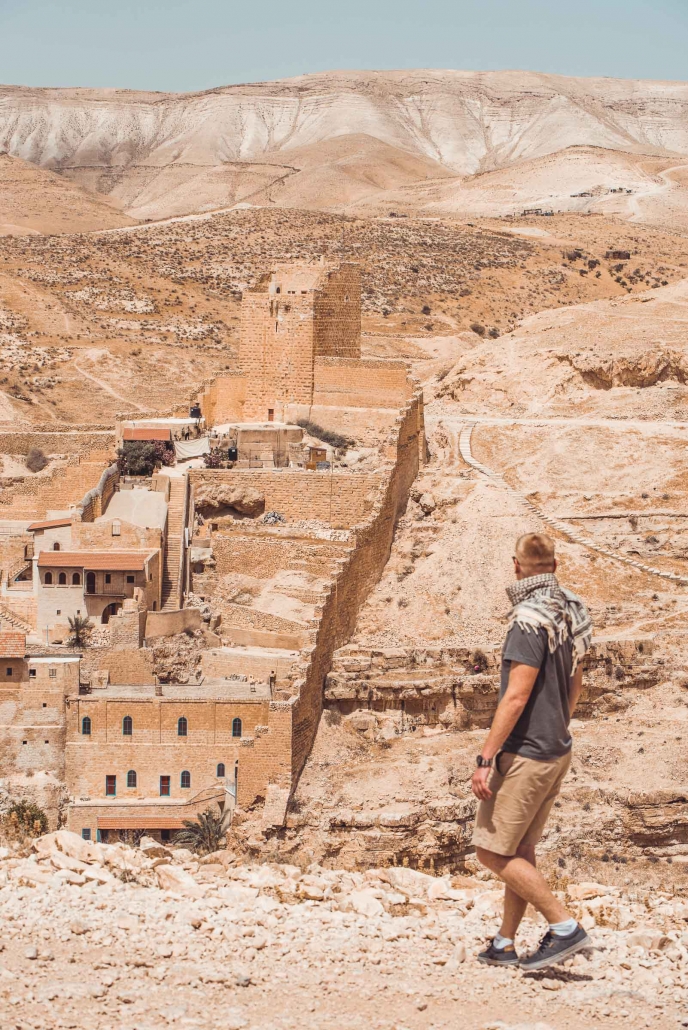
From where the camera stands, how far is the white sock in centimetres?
844

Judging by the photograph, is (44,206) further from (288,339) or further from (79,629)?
(79,629)

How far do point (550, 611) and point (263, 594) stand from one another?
1631cm

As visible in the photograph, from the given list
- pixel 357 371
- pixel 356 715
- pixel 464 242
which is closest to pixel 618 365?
pixel 357 371

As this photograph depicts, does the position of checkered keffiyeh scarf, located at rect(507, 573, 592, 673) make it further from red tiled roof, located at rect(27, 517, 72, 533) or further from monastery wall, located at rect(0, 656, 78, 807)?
red tiled roof, located at rect(27, 517, 72, 533)

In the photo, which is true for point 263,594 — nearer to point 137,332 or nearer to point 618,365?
point 618,365

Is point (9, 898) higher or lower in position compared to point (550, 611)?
lower

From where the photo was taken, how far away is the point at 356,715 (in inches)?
836

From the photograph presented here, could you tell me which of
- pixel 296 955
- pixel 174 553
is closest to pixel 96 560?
pixel 174 553

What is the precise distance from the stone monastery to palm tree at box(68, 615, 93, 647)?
53 millimetres

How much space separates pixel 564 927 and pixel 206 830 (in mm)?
10610

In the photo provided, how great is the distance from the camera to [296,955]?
886 cm

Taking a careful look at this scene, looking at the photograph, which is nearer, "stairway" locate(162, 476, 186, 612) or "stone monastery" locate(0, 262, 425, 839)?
"stone monastery" locate(0, 262, 425, 839)

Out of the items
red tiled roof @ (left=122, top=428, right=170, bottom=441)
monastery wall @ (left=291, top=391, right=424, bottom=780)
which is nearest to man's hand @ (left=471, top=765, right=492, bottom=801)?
monastery wall @ (left=291, top=391, right=424, bottom=780)

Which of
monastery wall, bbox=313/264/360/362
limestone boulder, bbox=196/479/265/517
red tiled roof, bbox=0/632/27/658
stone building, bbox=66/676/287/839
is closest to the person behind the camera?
stone building, bbox=66/676/287/839
